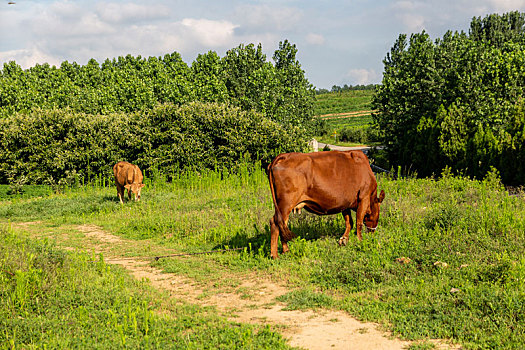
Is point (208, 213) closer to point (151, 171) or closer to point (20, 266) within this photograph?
point (20, 266)

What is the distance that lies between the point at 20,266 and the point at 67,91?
3549 centimetres

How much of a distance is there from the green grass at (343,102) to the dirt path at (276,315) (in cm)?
9853

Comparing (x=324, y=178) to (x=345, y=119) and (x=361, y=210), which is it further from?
(x=345, y=119)

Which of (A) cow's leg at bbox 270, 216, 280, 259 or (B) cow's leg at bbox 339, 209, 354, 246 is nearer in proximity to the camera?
(A) cow's leg at bbox 270, 216, 280, 259

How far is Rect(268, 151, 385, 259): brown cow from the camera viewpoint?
8.37 m

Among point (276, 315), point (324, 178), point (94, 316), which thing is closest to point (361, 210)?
point (324, 178)

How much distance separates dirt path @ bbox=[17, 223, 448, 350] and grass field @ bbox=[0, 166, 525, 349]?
218mm

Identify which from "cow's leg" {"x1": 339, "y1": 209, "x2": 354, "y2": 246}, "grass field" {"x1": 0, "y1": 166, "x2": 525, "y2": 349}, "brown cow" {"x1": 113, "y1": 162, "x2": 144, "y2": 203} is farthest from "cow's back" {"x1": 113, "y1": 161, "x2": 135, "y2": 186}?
"cow's leg" {"x1": 339, "y1": 209, "x2": 354, "y2": 246}

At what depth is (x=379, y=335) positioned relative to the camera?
543 centimetres

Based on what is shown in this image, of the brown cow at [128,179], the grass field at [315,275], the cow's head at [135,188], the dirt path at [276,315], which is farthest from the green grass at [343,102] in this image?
the dirt path at [276,315]

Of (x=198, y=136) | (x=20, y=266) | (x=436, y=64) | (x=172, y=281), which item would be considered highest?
(x=436, y=64)

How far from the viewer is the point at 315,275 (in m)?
7.60

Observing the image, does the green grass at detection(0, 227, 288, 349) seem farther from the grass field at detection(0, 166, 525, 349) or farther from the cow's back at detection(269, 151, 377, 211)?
the cow's back at detection(269, 151, 377, 211)

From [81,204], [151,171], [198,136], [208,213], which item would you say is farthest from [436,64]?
[81,204]
